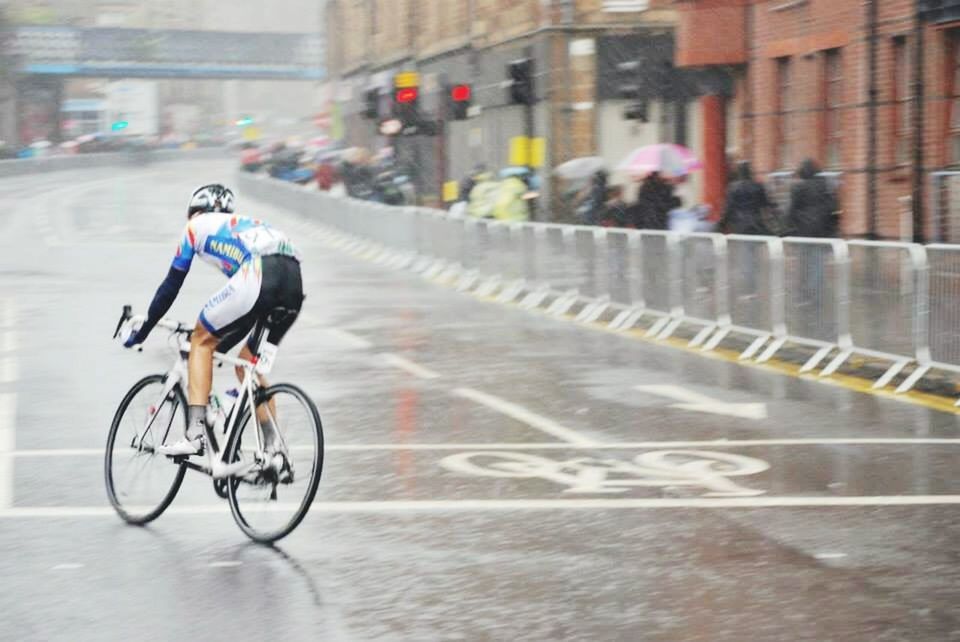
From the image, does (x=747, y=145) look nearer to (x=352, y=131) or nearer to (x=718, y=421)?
(x=718, y=421)

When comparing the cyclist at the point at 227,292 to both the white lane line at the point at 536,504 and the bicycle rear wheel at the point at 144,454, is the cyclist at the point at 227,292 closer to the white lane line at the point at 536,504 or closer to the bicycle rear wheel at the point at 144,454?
the bicycle rear wheel at the point at 144,454

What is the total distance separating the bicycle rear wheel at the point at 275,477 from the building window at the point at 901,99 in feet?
66.9

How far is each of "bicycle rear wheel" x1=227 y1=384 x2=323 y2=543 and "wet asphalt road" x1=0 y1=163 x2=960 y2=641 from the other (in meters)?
0.15

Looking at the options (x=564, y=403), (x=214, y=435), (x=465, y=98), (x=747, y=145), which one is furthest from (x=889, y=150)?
(x=214, y=435)

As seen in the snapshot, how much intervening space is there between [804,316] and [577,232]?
19.2 ft

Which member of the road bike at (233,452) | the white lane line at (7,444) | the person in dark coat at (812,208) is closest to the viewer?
the road bike at (233,452)

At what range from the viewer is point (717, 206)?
3722 centimetres

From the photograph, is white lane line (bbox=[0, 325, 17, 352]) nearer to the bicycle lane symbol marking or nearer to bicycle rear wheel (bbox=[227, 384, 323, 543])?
the bicycle lane symbol marking

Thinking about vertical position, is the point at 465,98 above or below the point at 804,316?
above

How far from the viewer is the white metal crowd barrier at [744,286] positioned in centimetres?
1488

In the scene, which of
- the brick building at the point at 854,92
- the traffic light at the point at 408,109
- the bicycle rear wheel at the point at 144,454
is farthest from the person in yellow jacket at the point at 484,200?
the bicycle rear wheel at the point at 144,454

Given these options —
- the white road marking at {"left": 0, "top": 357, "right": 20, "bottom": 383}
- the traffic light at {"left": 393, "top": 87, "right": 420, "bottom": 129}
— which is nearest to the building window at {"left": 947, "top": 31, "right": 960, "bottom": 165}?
the traffic light at {"left": 393, "top": 87, "right": 420, "bottom": 129}

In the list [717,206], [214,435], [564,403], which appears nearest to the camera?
[214,435]

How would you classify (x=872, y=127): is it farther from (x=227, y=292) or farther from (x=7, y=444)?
(x=227, y=292)
